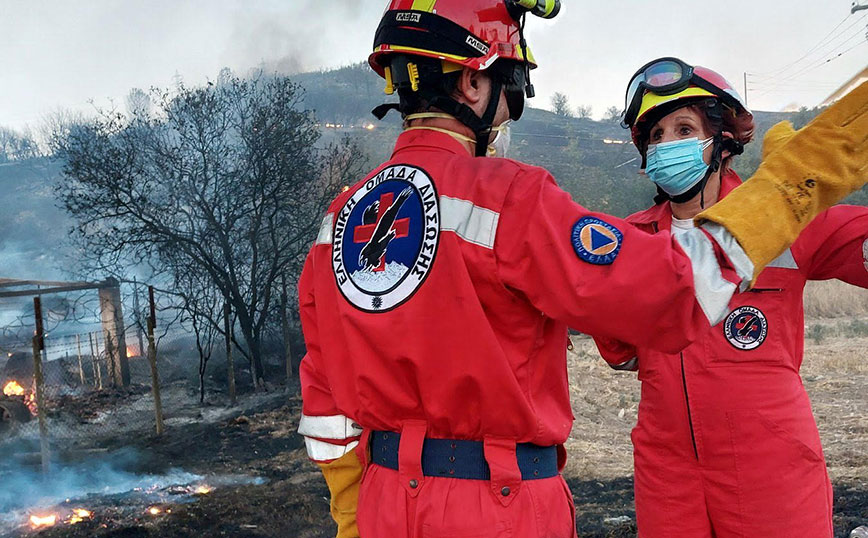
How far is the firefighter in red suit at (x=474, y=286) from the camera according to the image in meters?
1.49

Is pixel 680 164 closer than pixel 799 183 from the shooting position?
No

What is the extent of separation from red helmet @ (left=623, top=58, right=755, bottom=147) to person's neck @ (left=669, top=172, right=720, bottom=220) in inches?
9.9

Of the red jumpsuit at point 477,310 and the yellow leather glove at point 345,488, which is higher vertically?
the red jumpsuit at point 477,310

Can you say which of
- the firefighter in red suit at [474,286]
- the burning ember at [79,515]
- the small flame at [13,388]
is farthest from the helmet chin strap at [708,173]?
the small flame at [13,388]

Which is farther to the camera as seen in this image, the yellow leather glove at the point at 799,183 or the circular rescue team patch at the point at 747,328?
the circular rescue team patch at the point at 747,328

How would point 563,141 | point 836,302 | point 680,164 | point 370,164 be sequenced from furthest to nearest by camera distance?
point 563,141, point 370,164, point 836,302, point 680,164

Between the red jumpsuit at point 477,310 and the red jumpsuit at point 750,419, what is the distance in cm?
93

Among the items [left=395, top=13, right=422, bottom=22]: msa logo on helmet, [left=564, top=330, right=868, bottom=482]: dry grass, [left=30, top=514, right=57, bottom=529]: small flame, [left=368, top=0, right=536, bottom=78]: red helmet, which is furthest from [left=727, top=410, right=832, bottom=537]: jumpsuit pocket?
[left=30, top=514, right=57, bottom=529]: small flame

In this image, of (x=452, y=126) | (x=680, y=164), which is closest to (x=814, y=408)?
(x=680, y=164)

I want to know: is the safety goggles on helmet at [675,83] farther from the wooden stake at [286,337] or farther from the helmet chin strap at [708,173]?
the wooden stake at [286,337]

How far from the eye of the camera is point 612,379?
12562 mm

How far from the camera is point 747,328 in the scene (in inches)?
98.3

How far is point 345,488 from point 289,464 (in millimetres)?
6727

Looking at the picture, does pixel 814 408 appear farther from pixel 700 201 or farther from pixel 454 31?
pixel 454 31
